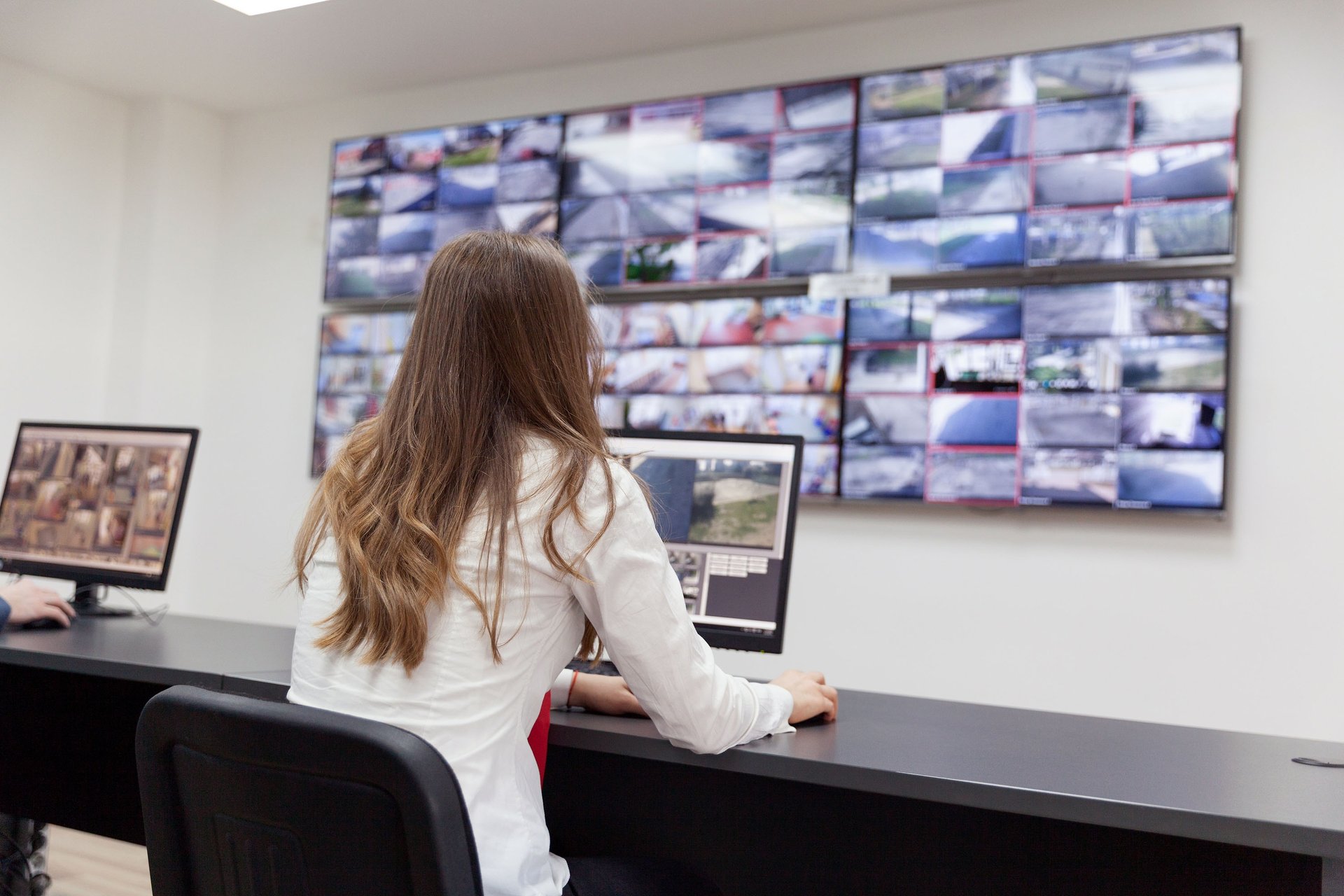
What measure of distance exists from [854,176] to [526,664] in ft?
7.77

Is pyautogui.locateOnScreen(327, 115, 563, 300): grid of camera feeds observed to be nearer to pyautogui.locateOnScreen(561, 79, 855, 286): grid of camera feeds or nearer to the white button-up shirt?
pyautogui.locateOnScreen(561, 79, 855, 286): grid of camera feeds

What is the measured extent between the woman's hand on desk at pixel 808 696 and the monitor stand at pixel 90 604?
1633 mm

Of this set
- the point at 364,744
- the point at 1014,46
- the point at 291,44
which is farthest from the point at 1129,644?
the point at 291,44

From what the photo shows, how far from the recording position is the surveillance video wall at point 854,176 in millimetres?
2803

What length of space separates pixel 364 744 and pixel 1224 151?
263 cm

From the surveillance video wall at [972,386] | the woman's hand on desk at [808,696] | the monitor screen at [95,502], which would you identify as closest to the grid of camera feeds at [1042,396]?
the surveillance video wall at [972,386]

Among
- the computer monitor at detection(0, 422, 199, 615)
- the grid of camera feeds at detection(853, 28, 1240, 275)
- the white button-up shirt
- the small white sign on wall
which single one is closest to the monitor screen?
the computer monitor at detection(0, 422, 199, 615)

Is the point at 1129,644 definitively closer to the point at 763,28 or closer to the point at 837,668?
the point at 837,668

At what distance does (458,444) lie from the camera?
3.81 feet

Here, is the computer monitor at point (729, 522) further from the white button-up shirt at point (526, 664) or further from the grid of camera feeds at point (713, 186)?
the grid of camera feeds at point (713, 186)

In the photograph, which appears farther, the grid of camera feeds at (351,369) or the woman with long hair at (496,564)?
the grid of camera feeds at (351,369)

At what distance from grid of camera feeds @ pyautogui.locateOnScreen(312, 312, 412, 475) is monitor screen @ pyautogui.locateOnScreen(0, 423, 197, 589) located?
4.58ft

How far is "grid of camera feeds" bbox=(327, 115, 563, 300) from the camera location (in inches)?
146

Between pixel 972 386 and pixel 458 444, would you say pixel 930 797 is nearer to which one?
pixel 458 444
